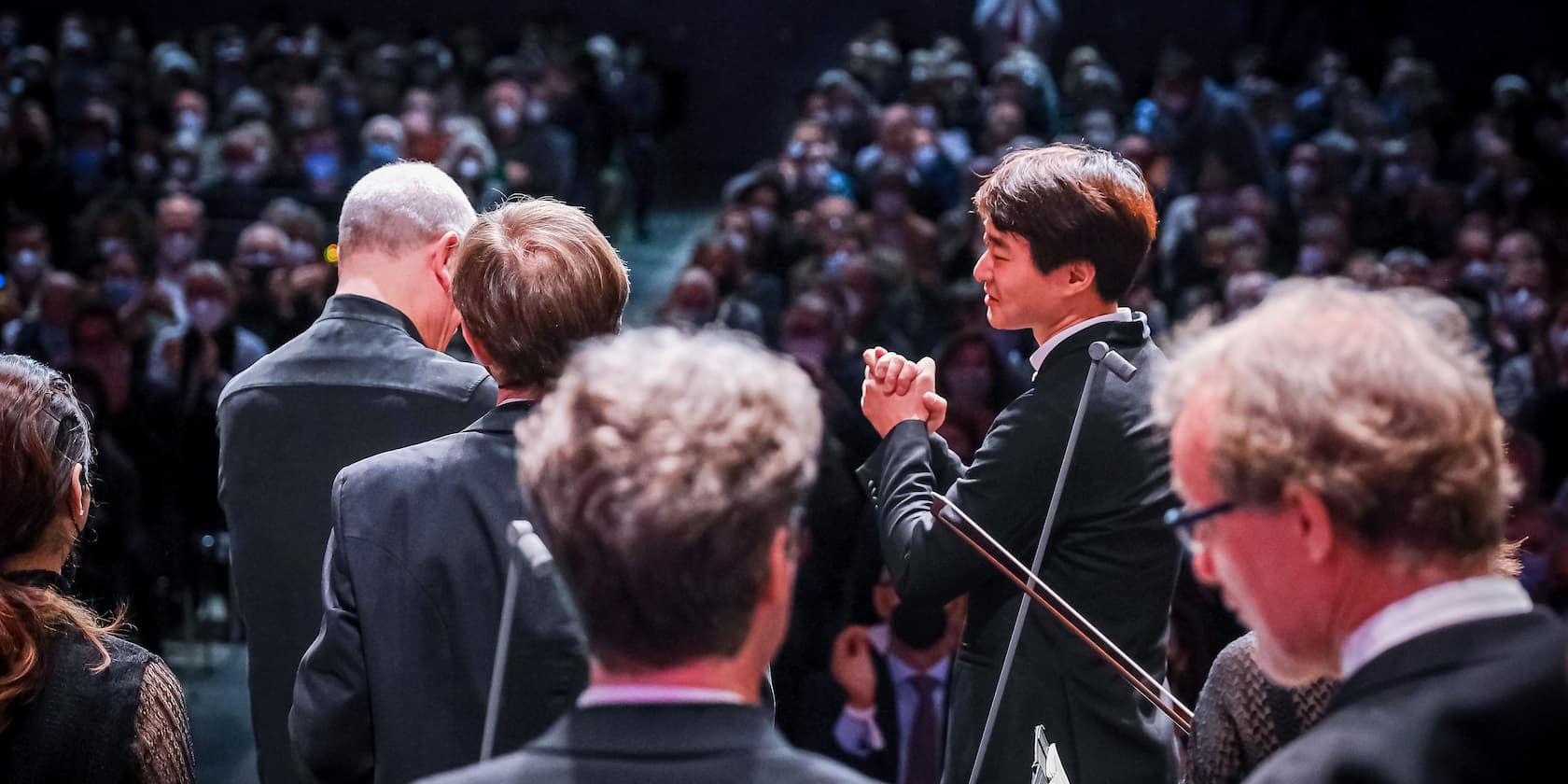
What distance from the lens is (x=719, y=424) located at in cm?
113

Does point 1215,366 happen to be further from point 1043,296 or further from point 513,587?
point 1043,296

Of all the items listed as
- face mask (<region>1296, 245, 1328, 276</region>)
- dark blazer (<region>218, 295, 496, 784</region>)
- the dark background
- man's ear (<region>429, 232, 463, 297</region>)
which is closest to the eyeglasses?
dark blazer (<region>218, 295, 496, 784</region>)

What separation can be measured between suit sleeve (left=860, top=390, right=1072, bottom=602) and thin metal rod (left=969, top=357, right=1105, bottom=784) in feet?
0.07

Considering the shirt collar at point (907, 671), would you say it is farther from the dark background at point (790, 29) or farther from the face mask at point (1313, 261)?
the dark background at point (790, 29)

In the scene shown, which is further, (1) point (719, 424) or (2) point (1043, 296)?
(2) point (1043, 296)

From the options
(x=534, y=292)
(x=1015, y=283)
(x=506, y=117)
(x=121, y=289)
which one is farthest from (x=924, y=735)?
(x=506, y=117)

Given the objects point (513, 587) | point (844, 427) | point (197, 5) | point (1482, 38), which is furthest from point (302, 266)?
point (1482, 38)

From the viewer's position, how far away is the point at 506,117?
9930 mm

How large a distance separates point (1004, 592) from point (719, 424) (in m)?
1.12

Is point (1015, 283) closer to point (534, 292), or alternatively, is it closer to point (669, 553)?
point (534, 292)

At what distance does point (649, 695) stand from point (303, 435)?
1.31 metres

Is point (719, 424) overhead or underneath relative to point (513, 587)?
overhead

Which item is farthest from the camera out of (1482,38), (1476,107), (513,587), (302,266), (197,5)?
(197,5)

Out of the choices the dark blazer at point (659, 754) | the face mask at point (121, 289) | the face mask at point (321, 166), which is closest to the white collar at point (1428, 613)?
the dark blazer at point (659, 754)
